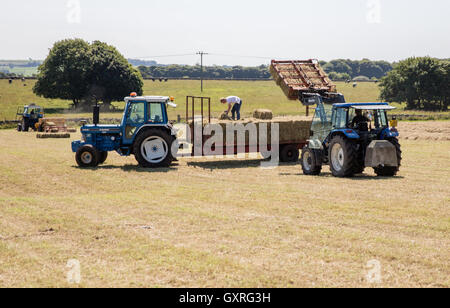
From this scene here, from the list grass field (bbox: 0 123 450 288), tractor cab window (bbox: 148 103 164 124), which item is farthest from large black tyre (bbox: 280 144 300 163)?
tractor cab window (bbox: 148 103 164 124)

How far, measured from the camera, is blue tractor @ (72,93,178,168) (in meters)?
18.7

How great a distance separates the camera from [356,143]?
52.5 ft

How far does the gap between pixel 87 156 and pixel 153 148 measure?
2.28 metres

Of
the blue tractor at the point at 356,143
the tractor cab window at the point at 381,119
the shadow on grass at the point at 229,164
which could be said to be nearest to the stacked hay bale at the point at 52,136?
the shadow on grass at the point at 229,164

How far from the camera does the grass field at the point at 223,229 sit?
7105 millimetres

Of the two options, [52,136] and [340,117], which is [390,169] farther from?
[52,136]

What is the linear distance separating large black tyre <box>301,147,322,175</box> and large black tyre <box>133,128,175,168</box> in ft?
14.9

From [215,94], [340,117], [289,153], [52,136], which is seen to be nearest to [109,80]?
[215,94]

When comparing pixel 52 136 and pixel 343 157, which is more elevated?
pixel 343 157

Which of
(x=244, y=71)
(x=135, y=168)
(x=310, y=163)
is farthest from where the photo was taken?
(x=244, y=71)
